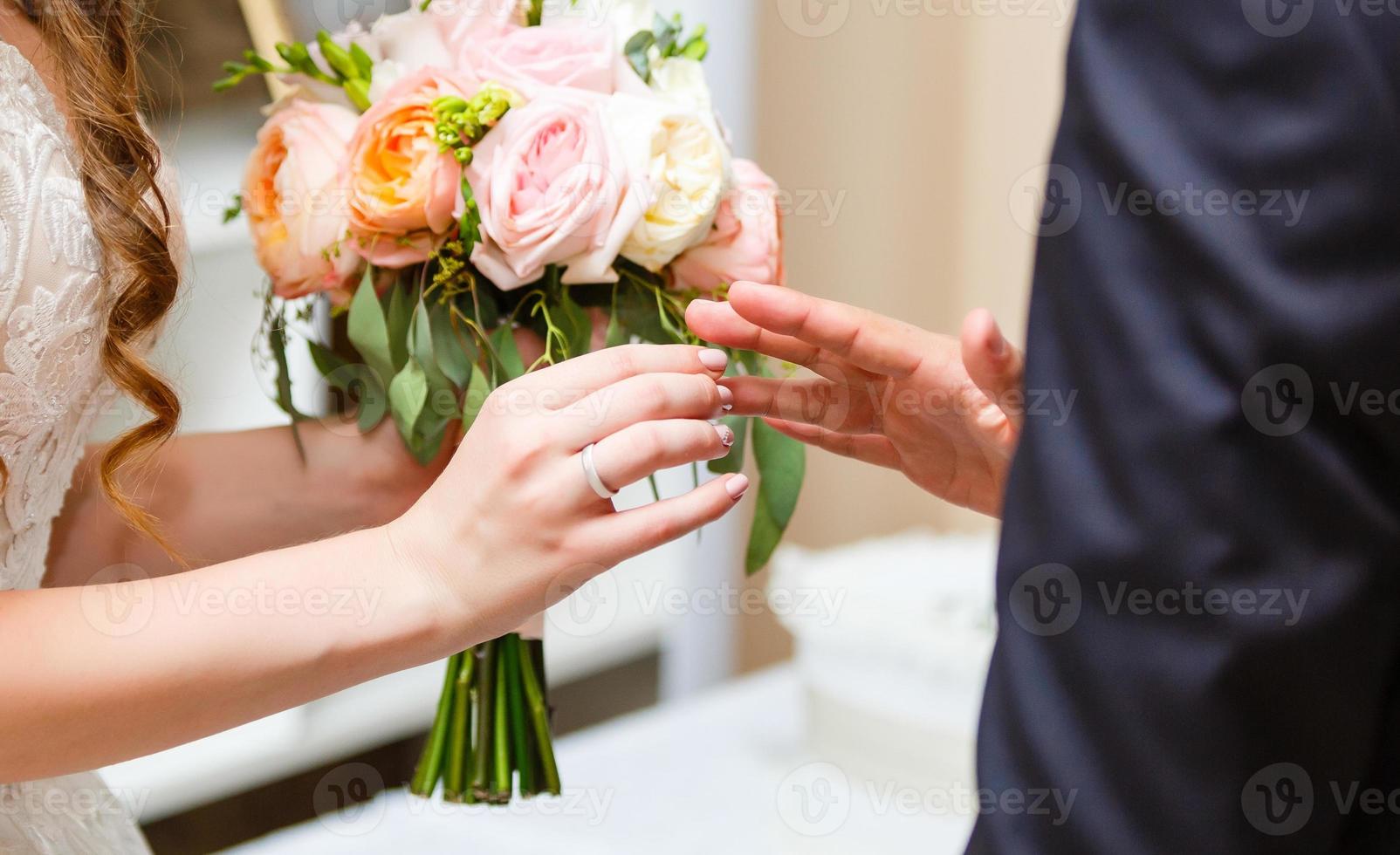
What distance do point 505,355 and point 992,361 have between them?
1.21 feet

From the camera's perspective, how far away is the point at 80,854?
875 mm

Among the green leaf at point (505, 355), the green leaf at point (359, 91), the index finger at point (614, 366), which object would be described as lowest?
the green leaf at point (505, 355)

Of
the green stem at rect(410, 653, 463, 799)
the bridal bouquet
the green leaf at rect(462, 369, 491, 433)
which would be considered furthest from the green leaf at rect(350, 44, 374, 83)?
the green stem at rect(410, 653, 463, 799)

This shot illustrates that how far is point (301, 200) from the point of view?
0.86 metres

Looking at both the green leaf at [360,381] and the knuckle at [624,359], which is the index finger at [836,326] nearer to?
the knuckle at [624,359]

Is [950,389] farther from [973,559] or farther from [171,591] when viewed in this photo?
[973,559]

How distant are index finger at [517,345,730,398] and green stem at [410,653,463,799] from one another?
348 millimetres

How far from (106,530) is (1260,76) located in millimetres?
933

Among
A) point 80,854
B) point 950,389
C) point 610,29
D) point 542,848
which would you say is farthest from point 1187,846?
point 542,848

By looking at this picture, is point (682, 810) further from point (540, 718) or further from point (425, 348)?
point (425, 348)

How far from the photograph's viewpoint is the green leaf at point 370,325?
846 millimetres
